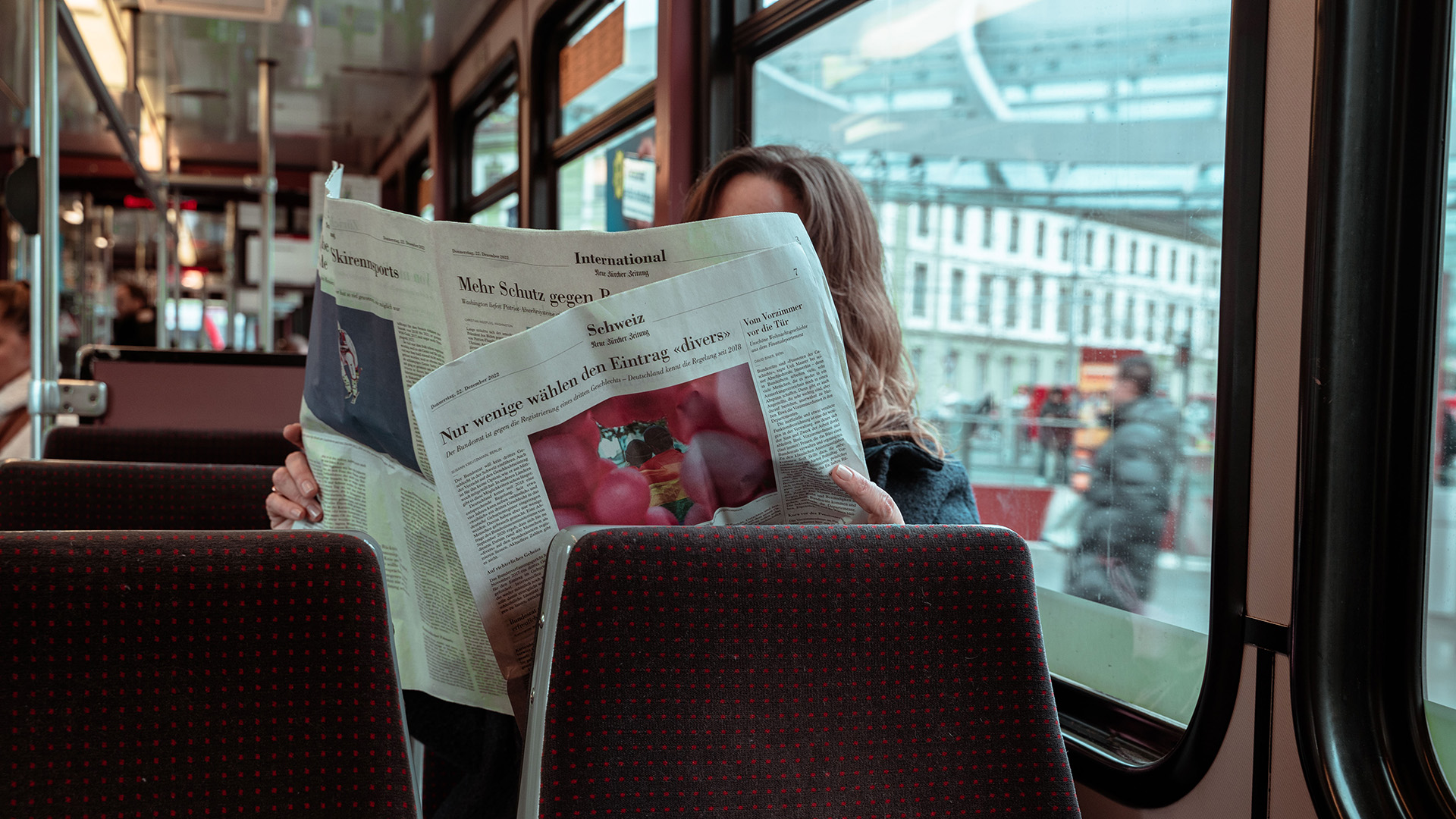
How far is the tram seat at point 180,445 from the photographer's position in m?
1.76

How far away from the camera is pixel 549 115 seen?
483cm

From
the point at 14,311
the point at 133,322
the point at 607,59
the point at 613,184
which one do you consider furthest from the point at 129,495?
the point at 133,322

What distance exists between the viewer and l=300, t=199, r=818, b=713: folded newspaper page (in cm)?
84

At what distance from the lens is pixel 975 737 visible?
82 cm

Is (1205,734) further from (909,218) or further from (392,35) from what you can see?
(392,35)

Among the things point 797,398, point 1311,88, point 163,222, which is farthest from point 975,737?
point 163,222

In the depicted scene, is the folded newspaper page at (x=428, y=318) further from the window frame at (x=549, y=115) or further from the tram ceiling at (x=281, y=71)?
the tram ceiling at (x=281, y=71)

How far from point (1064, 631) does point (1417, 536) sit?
2.17 ft

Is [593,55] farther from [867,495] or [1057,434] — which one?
[867,495]

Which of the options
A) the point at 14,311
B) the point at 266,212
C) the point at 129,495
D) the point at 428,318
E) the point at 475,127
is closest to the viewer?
the point at 428,318

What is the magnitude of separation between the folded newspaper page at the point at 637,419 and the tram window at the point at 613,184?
2.37 metres

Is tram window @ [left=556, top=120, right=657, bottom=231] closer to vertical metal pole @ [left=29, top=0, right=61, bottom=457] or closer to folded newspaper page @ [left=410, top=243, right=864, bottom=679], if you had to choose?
vertical metal pole @ [left=29, top=0, right=61, bottom=457]

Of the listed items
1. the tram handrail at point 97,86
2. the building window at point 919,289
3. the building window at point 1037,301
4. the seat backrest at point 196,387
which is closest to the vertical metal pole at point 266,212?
the tram handrail at point 97,86

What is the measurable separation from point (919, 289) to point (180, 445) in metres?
1.48
